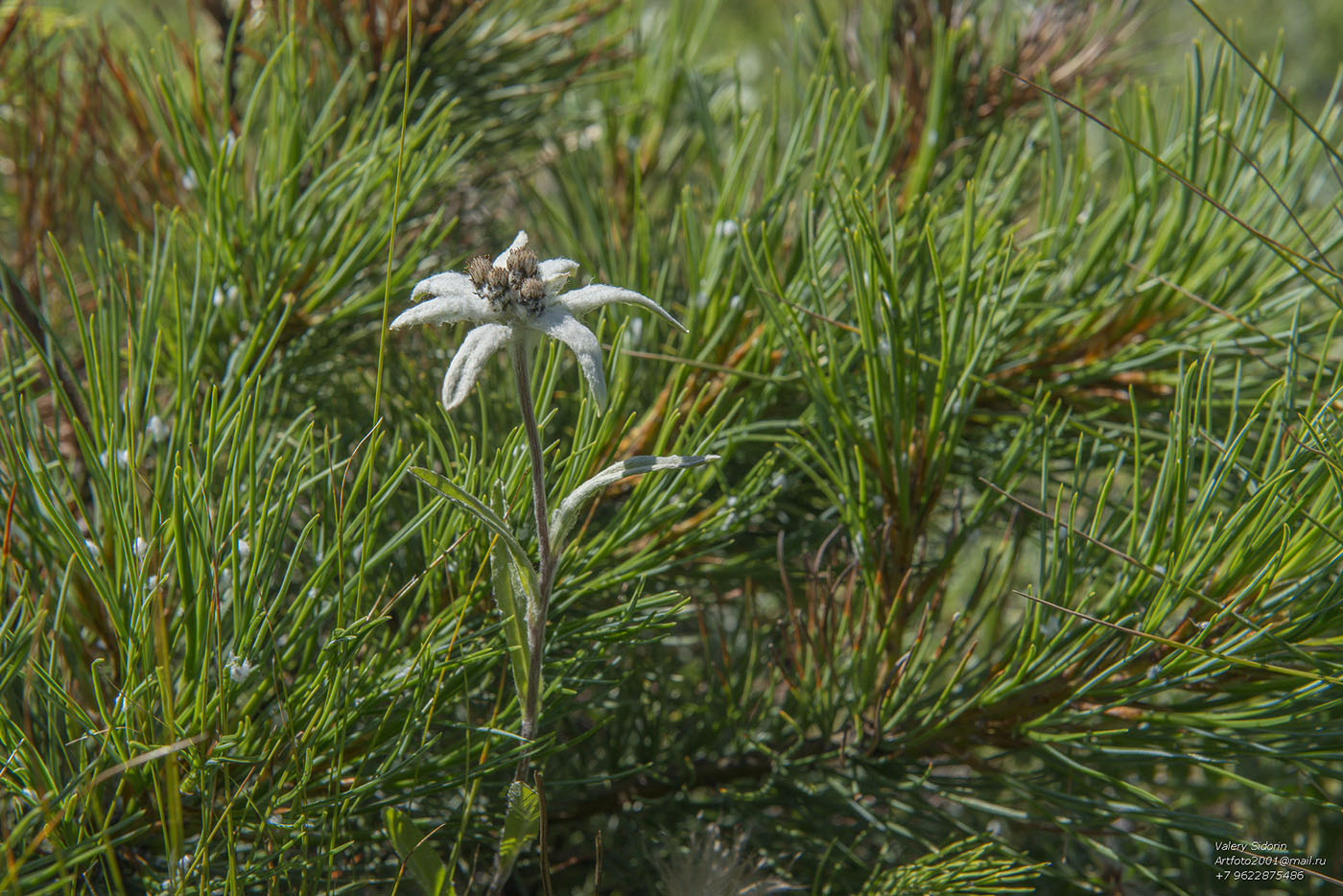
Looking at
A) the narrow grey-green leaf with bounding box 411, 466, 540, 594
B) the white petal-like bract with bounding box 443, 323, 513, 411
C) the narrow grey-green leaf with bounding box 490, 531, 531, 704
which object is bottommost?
the narrow grey-green leaf with bounding box 490, 531, 531, 704

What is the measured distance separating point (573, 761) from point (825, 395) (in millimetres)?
343

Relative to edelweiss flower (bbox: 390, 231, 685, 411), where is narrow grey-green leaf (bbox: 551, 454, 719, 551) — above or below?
below

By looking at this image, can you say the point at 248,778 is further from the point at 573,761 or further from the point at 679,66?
the point at 679,66

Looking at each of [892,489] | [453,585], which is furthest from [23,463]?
[892,489]

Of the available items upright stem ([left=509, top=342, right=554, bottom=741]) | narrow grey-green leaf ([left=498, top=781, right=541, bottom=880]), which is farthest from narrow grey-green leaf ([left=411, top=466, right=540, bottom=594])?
narrow grey-green leaf ([left=498, top=781, right=541, bottom=880])

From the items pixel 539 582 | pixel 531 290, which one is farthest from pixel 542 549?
pixel 531 290

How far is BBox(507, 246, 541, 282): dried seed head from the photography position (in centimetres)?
43

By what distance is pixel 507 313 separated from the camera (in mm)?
425

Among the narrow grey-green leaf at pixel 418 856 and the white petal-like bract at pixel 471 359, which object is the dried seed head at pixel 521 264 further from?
the narrow grey-green leaf at pixel 418 856

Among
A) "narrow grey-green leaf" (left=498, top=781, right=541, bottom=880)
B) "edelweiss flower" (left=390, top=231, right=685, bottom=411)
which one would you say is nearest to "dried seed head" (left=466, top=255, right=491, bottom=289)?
"edelweiss flower" (left=390, top=231, right=685, bottom=411)

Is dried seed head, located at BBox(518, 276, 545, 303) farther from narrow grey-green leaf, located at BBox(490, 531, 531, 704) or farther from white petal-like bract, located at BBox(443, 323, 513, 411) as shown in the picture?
narrow grey-green leaf, located at BBox(490, 531, 531, 704)

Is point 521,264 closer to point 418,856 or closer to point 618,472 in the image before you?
point 618,472

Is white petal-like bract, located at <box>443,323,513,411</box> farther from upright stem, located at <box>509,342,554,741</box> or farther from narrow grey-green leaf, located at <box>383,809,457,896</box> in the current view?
narrow grey-green leaf, located at <box>383,809,457,896</box>

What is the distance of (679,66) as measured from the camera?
3.23ft
